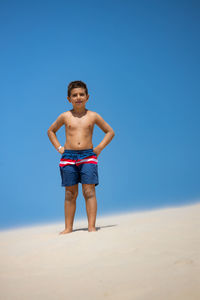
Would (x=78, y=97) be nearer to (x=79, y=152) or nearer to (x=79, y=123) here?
(x=79, y=123)

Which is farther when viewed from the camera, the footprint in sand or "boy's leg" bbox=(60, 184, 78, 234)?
"boy's leg" bbox=(60, 184, 78, 234)

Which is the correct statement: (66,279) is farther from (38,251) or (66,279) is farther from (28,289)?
(38,251)

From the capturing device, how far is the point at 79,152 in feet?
10.4

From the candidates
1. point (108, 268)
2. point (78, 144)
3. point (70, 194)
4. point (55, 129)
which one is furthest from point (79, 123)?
point (108, 268)

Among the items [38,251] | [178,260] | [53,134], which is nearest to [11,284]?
[38,251]

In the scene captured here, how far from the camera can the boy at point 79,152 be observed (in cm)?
310

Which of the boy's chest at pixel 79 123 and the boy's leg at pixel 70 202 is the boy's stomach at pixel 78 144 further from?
the boy's leg at pixel 70 202

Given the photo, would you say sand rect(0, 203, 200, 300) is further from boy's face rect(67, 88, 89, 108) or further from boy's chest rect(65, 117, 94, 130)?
boy's face rect(67, 88, 89, 108)

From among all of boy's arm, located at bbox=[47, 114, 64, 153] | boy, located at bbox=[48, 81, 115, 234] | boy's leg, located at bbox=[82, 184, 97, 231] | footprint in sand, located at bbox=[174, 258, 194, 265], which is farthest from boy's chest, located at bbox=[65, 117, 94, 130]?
footprint in sand, located at bbox=[174, 258, 194, 265]

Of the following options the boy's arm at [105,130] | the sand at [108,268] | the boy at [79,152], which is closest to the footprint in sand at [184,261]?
the sand at [108,268]

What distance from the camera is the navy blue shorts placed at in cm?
311

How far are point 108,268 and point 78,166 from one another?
168cm

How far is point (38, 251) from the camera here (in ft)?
6.75

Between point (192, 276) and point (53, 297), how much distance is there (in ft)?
2.08
